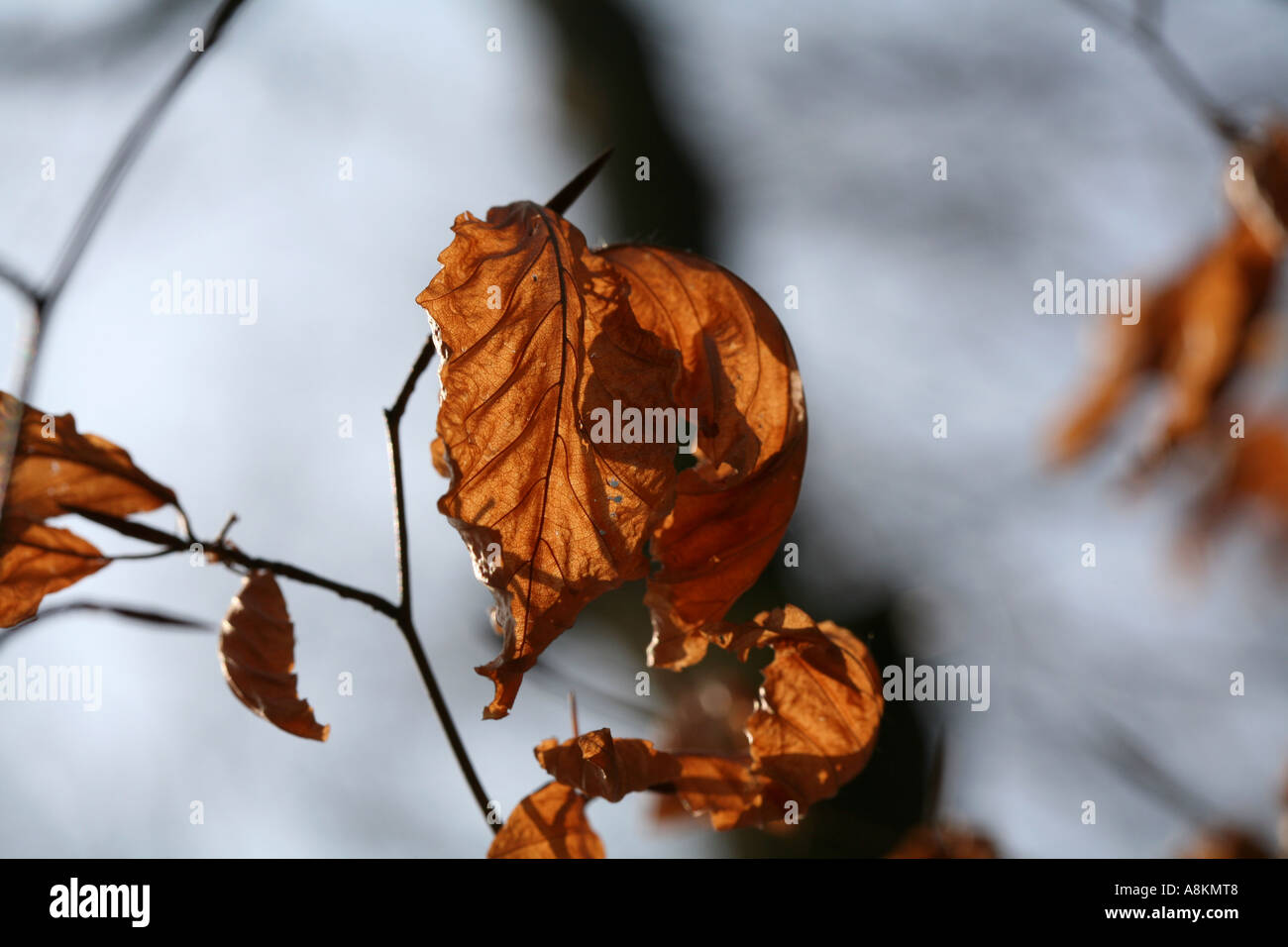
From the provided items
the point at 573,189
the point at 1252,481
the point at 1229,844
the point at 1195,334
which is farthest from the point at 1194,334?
the point at 573,189

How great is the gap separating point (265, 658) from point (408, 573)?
126mm

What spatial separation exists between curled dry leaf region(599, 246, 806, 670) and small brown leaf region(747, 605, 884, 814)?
8 centimetres

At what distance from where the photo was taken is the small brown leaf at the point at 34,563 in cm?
64

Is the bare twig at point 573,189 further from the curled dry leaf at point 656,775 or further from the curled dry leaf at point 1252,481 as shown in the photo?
the curled dry leaf at point 1252,481

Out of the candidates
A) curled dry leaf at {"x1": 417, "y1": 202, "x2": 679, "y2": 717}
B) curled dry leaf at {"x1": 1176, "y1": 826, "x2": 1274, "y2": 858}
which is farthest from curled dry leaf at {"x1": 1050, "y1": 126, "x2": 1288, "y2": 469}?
curled dry leaf at {"x1": 417, "y1": 202, "x2": 679, "y2": 717}

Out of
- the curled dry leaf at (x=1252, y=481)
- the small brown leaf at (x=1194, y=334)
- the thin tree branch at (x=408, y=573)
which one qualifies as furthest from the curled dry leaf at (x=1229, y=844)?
the thin tree branch at (x=408, y=573)

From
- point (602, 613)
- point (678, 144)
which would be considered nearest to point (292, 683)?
point (602, 613)

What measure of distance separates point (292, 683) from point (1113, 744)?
3.29 feet

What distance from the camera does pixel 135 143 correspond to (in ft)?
1.62

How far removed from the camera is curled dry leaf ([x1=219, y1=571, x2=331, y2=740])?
65cm

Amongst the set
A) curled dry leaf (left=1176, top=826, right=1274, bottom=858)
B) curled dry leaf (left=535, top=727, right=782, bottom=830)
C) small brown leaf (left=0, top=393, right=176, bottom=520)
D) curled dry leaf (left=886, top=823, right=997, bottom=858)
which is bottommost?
curled dry leaf (left=1176, top=826, right=1274, bottom=858)

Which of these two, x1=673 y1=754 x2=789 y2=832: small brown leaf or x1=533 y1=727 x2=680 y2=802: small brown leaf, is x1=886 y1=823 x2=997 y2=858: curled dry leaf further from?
x1=533 y1=727 x2=680 y2=802: small brown leaf

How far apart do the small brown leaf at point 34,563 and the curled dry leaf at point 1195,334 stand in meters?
1.17
